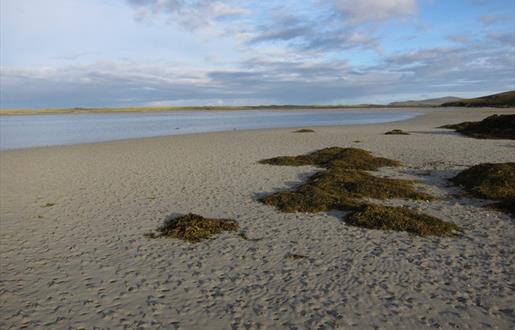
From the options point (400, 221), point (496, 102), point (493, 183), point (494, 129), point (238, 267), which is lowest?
point (238, 267)

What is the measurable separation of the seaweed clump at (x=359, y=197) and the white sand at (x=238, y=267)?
0.40 meters

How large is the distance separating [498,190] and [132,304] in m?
10.7

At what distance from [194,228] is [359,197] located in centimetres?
543

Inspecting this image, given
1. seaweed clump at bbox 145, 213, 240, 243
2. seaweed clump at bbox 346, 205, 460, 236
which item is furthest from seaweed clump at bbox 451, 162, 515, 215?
seaweed clump at bbox 145, 213, 240, 243

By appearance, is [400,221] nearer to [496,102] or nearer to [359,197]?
[359,197]

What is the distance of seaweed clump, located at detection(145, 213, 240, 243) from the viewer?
30.1 ft

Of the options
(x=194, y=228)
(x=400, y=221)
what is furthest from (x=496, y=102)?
(x=194, y=228)

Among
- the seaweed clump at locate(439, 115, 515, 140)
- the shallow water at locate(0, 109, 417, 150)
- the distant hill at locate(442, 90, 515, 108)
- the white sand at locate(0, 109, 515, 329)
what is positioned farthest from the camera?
the distant hill at locate(442, 90, 515, 108)

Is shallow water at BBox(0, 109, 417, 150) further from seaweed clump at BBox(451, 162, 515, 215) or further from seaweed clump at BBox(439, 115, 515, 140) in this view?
seaweed clump at BBox(451, 162, 515, 215)

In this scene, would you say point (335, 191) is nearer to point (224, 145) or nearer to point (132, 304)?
point (132, 304)

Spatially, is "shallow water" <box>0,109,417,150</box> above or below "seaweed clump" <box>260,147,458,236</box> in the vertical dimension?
above

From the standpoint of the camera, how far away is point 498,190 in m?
11.5

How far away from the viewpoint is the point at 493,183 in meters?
12.0

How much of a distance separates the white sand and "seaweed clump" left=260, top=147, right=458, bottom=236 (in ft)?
1.31
